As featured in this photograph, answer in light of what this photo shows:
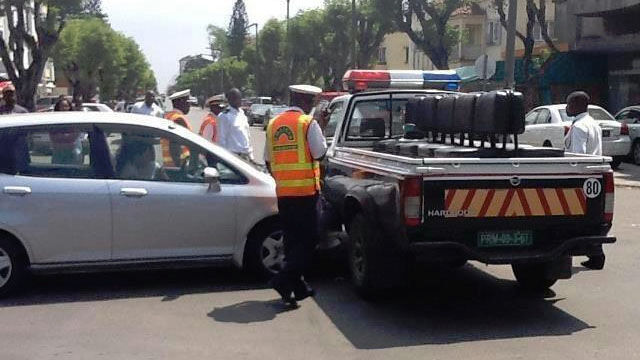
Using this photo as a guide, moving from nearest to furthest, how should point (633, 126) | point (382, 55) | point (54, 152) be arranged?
point (54, 152)
point (633, 126)
point (382, 55)

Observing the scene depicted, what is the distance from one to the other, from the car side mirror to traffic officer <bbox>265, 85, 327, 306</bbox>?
0.59 m

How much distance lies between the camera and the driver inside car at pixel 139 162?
23.8 ft

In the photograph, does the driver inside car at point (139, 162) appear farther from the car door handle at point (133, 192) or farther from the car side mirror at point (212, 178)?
the car side mirror at point (212, 178)

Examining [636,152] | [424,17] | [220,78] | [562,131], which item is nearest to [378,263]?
[562,131]

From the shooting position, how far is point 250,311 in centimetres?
674

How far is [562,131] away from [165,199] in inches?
533

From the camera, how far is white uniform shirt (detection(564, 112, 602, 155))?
27.8 feet

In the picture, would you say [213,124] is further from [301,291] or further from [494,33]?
[494,33]

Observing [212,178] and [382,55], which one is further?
[382,55]

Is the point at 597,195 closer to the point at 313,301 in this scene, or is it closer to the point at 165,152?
the point at 313,301

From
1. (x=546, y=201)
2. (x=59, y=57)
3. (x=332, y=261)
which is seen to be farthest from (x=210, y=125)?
(x=59, y=57)

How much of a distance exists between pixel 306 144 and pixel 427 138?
2.04 m

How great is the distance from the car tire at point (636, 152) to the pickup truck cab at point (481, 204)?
15.2 metres

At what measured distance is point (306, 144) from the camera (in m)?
6.83
